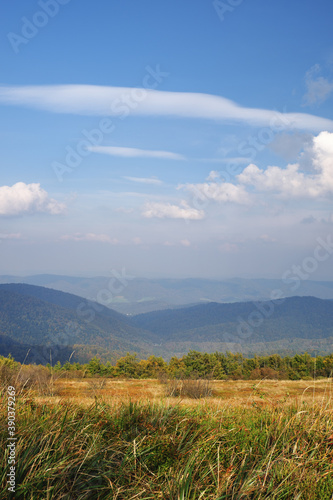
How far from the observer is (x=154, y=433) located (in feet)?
15.7

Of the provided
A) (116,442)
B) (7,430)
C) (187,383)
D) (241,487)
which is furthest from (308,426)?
(187,383)

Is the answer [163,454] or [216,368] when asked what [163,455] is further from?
[216,368]

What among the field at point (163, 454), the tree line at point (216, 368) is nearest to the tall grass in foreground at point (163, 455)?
the field at point (163, 454)

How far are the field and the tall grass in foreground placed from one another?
13 millimetres

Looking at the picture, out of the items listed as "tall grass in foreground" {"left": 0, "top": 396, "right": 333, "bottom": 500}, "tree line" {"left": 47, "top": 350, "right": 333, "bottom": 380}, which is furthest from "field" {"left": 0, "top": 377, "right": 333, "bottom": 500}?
"tree line" {"left": 47, "top": 350, "right": 333, "bottom": 380}

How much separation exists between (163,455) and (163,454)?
2 centimetres

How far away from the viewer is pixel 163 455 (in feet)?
14.5

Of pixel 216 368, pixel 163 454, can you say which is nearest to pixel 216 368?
pixel 216 368

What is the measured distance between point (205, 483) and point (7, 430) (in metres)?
2.32

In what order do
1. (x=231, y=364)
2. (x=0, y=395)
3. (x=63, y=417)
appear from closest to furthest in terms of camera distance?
1. (x=63, y=417)
2. (x=0, y=395)
3. (x=231, y=364)

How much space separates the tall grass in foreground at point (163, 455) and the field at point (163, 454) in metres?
0.01

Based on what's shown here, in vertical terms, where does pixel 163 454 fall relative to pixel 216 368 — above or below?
above

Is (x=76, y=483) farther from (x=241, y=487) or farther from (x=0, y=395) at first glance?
(x=0, y=395)

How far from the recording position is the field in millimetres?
3598
